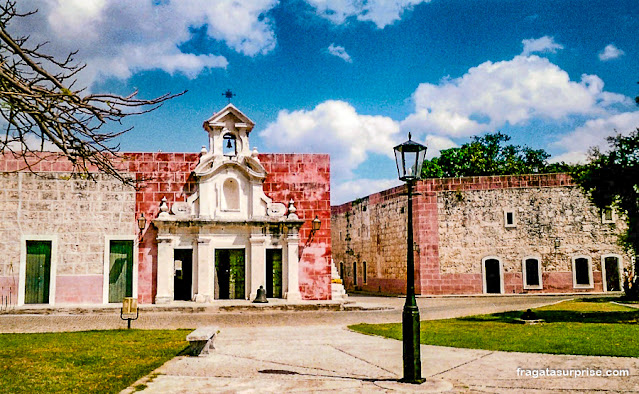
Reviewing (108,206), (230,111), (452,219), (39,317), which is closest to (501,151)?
(452,219)

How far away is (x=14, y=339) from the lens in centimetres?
1140

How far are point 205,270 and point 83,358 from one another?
927 cm

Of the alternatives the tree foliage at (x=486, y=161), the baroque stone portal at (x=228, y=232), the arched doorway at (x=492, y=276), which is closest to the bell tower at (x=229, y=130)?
the baroque stone portal at (x=228, y=232)

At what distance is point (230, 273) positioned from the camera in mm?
18672

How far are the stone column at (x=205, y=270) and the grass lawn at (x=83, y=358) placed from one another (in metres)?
5.18

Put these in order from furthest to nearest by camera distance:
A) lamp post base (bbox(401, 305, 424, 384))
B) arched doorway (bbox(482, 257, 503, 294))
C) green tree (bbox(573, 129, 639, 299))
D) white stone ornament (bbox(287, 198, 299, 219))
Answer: arched doorway (bbox(482, 257, 503, 294)) → white stone ornament (bbox(287, 198, 299, 219)) → green tree (bbox(573, 129, 639, 299)) → lamp post base (bbox(401, 305, 424, 384))

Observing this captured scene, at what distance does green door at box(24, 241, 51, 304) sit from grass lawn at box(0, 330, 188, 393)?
18.7 feet

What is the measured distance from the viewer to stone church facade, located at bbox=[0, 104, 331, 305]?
17609mm

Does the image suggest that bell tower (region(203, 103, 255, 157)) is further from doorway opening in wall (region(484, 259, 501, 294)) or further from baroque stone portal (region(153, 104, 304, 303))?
doorway opening in wall (region(484, 259, 501, 294))

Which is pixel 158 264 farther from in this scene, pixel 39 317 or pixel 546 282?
pixel 546 282

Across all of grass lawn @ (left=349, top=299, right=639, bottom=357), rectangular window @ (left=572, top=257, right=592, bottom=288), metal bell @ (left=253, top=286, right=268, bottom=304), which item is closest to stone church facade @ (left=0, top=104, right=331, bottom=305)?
metal bell @ (left=253, top=286, right=268, bottom=304)

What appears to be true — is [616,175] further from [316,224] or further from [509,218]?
[509,218]

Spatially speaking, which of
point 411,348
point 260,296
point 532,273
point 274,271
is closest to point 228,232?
point 274,271

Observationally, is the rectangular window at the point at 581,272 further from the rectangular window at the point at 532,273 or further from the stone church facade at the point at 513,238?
the rectangular window at the point at 532,273
